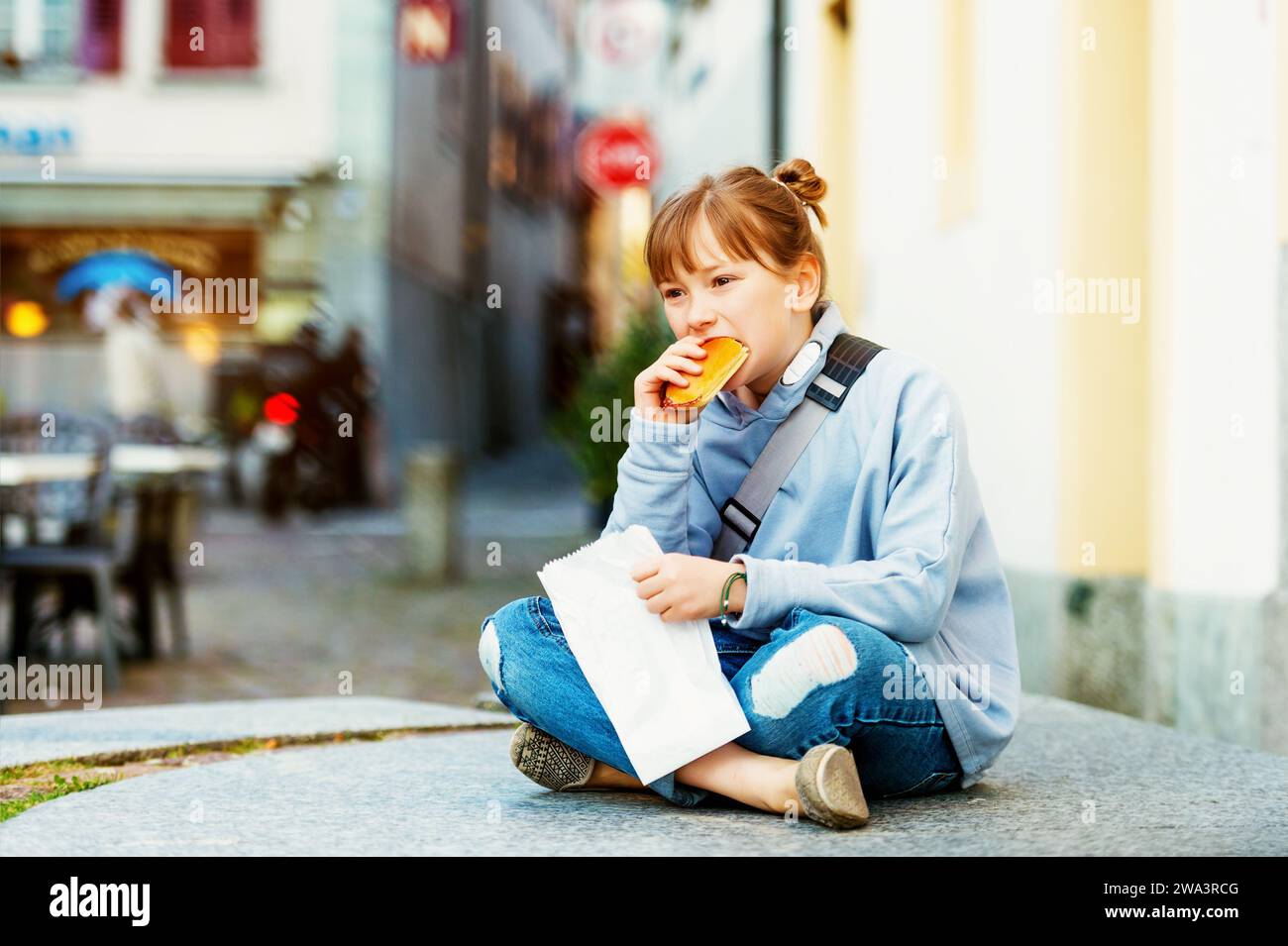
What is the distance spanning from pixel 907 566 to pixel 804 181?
0.84 m

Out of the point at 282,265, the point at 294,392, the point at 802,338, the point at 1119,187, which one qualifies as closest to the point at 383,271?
the point at 282,265

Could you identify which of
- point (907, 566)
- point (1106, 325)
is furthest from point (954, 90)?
point (907, 566)

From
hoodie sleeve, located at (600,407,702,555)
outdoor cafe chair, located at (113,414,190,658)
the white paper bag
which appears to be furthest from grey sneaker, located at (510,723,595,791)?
outdoor cafe chair, located at (113,414,190,658)

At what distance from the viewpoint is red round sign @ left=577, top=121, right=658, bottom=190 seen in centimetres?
1836

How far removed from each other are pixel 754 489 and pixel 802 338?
33cm

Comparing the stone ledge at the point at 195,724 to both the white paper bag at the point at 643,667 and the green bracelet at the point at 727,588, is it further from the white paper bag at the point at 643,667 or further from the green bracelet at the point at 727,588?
the green bracelet at the point at 727,588

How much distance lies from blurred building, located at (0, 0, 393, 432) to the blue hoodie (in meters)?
16.1

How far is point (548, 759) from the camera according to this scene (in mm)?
3000

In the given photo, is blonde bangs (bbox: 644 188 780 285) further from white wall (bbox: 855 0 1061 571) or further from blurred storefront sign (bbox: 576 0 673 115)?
blurred storefront sign (bbox: 576 0 673 115)

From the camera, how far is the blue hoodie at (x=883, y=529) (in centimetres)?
266

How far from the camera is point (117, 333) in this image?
37.2ft

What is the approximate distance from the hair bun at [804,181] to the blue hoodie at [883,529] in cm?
21

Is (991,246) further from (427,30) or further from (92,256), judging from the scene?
(92,256)
